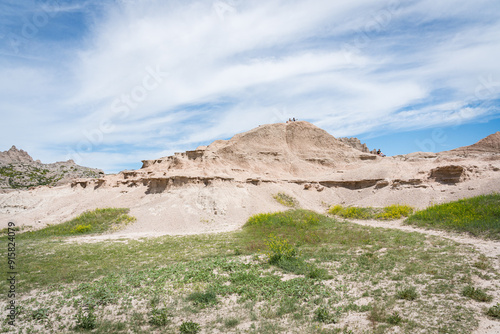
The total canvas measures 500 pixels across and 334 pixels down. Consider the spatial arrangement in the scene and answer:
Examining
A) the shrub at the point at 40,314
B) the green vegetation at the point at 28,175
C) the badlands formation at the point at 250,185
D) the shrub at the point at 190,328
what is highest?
the green vegetation at the point at 28,175

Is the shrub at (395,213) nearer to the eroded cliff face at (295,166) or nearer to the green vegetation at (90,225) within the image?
the eroded cliff face at (295,166)

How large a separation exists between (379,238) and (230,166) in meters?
26.4

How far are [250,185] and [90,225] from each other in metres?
16.7

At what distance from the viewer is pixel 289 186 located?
36.3 meters

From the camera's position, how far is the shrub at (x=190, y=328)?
6402 millimetres

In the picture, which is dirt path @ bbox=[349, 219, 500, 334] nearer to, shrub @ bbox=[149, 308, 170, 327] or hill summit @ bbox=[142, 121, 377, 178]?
shrub @ bbox=[149, 308, 170, 327]

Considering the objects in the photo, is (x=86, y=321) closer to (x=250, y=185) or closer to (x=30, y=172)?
(x=250, y=185)

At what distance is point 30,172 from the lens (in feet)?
199

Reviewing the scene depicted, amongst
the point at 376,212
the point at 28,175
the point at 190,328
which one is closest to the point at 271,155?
the point at 376,212

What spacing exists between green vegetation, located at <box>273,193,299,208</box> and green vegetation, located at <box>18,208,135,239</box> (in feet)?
49.1

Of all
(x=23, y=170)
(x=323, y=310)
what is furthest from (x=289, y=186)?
(x=23, y=170)

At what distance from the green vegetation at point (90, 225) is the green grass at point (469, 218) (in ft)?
72.5

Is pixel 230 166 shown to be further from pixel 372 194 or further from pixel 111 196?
pixel 372 194

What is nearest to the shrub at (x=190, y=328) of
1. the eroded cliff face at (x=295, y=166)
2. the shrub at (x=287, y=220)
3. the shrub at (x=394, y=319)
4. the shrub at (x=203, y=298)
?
the shrub at (x=203, y=298)
